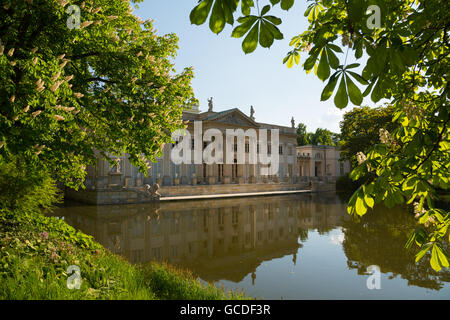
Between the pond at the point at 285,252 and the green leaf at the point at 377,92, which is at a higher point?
the green leaf at the point at 377,92

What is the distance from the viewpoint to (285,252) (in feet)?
28.7

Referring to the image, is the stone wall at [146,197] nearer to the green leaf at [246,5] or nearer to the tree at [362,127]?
the tree at [362,127]

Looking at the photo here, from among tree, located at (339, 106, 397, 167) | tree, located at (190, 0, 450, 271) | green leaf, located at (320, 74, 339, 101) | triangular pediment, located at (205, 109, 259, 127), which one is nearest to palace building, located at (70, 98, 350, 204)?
triangular pediment, located at (205, 109, 259, 127)

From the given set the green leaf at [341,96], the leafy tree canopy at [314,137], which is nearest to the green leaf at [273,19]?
the green leaf at [341,96]

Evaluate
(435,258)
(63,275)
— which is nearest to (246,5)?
(435,258)

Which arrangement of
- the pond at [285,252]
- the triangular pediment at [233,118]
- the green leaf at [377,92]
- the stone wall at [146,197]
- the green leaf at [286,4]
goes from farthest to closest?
the triangular pediment at [233,118], the stone wall at [146,197], the pond at [285,252], the green leaf at [377,92], the green leaf at [286,4]

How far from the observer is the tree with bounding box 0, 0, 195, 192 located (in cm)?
442

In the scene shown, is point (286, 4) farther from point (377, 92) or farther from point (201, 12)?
point (377, 92)

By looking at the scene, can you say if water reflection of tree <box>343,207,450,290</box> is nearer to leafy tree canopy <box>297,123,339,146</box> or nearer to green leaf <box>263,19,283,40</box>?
green leaf <box>263,19,283,40</box>

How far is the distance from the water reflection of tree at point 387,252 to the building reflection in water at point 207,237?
1518mm

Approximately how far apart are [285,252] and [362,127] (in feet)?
91.7

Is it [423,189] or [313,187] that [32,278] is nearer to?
[423,189]

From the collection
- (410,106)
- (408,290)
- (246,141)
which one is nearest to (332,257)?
(408,290)

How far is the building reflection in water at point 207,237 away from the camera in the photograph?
7695 mm
